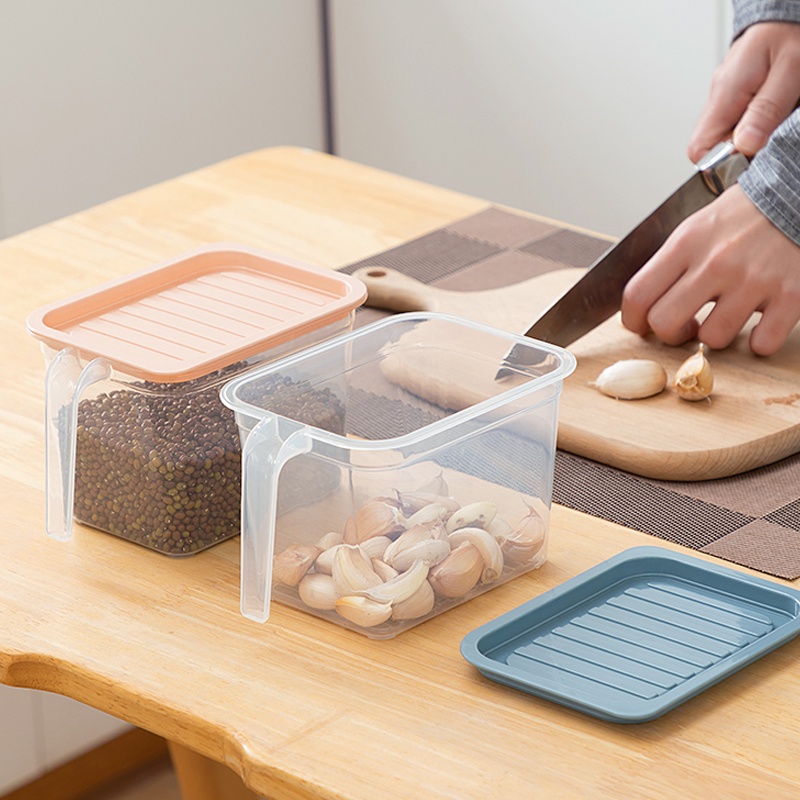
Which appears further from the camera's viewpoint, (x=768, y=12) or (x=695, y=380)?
(x=768, y=12)

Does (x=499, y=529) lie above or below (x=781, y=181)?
below

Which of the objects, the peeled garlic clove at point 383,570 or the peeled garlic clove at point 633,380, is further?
the peeled garlic clove at point 633,380

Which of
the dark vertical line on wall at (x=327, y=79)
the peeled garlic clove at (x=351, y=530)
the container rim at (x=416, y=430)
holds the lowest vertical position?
the dark vertical line on wall at (x=327, y=79)

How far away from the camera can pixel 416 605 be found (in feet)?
2.66

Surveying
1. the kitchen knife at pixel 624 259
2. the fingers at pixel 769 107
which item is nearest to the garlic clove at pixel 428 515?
the kitchen knife at pixel 624 259

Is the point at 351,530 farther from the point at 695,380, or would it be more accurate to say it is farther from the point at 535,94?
the point at 535,94

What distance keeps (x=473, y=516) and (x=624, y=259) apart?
0.46 metres

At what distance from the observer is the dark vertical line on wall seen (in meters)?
2.77

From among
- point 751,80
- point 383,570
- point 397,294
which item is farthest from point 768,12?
point 383,570

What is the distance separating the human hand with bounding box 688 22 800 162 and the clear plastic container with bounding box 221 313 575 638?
1.98 ft

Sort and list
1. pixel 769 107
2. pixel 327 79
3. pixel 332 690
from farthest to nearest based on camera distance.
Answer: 1. pixel 327 79
2. pixel 769 107
3. pixel 332 690

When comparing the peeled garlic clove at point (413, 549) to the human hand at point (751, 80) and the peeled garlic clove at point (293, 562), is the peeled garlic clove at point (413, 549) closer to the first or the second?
the peeled garlic clove at point (293, 562)

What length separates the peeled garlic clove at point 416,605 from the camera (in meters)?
0.80

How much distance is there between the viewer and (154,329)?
90cm
